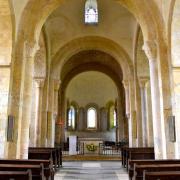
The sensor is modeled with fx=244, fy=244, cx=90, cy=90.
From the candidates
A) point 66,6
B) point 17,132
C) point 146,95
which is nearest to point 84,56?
point 66,6

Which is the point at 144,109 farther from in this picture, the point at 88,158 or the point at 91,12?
the point at 91,12

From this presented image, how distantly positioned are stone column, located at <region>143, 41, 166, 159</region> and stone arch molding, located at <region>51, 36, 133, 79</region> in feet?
19.7

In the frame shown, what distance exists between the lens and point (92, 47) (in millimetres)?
17219

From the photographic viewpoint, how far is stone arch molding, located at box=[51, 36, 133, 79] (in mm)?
16344

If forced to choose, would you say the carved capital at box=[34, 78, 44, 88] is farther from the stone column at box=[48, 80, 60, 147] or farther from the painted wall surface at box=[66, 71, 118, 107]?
the painted wall surface at box=[66, 71, 118, 107]

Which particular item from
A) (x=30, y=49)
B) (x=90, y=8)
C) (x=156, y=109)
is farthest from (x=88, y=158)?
(x=90, y=8)

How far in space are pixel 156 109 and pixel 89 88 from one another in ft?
62.2

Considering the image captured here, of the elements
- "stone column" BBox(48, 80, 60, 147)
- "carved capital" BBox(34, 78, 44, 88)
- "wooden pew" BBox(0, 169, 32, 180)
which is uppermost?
"carved capital" BBox(34, 78, 44, 88)

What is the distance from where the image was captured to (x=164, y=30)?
9539 mm

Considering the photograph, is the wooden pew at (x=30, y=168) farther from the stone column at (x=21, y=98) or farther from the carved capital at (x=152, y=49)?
the carved capital at (x=152, y=49)

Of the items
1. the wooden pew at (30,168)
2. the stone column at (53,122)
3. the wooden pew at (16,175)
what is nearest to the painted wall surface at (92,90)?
the stone column at (53,122)

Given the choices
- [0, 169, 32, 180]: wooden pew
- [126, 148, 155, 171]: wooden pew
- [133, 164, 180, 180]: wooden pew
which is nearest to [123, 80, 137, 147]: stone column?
[126, 148, 155, 171]: wooden pew

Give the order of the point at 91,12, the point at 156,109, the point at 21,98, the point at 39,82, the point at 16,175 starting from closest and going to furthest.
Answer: the point at 16,175 < the point at 21,98 < the point at 156,109 < the point at 91,12 < the point at 39,82

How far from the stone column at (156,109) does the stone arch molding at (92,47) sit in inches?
237
